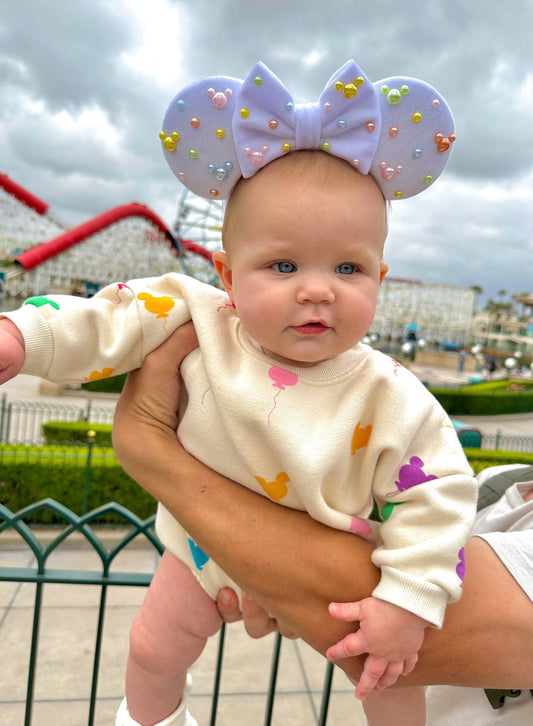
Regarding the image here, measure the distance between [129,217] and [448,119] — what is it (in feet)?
90.0

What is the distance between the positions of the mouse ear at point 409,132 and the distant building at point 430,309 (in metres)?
58.8

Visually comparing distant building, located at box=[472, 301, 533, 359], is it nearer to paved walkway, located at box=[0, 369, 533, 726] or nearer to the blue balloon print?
paved walkway, located at box=[0, 369, 533, 726]

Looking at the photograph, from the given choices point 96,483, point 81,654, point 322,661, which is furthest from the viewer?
point 96,483

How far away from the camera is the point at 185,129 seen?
108cm

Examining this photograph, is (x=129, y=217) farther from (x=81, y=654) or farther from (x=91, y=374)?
(x=91, y=374)

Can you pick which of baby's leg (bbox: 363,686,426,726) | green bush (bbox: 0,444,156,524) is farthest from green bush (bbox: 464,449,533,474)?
baby's leg (bbox: 363,686,426,726)

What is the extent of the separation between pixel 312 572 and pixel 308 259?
23.9 inches

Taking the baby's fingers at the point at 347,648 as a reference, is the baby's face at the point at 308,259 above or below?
above

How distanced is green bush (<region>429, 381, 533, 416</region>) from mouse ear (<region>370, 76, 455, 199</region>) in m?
16.4

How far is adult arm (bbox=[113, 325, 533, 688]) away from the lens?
0.92m

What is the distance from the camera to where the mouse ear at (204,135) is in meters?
1.06

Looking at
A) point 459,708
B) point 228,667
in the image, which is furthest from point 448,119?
point 228,667

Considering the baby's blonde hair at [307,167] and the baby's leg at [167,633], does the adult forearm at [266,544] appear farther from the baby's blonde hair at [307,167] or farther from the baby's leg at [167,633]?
the baby's blonde hair at [307,167]

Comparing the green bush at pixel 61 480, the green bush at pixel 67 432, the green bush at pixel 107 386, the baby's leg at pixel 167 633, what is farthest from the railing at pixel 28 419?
the baby's leg at pixel 167 633
